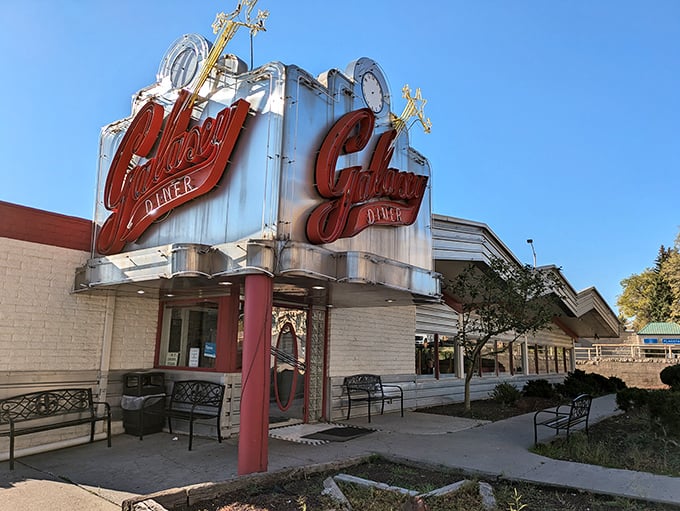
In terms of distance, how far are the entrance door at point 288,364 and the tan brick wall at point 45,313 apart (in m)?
3.32

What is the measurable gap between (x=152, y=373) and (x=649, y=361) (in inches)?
1189

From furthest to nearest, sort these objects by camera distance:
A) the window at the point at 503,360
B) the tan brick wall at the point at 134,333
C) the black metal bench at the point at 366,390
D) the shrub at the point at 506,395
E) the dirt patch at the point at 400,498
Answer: the window at the point at 503,360 < the shrub at the point at 506,395 < the black metal bench at the point at 366,390 < the tan brick wall at the point at 134,333 < the dirt patch at the point at 400,498

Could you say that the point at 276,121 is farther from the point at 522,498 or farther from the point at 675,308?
the point at 675,308

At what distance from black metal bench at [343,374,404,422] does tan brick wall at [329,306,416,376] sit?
24 centimetres

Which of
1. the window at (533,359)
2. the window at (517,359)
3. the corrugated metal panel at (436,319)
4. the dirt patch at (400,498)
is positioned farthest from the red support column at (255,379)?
the window at (533,359)

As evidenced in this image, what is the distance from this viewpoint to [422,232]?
999 centimetres

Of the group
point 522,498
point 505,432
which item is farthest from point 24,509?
point 505,432

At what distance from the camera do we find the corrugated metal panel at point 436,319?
14.8 meters

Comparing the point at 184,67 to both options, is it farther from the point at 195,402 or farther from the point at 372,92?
the point at 195,402

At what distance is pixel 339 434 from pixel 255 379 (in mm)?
3654

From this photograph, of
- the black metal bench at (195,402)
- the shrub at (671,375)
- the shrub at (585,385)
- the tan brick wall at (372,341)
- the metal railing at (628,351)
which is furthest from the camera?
the metal railing at (628,351)

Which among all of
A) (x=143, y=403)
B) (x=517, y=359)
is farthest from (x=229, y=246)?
(x=517, y=359)

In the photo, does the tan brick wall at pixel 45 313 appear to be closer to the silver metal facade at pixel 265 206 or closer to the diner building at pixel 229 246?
the diner building at pixel 229 246

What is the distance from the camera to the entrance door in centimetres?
1051
